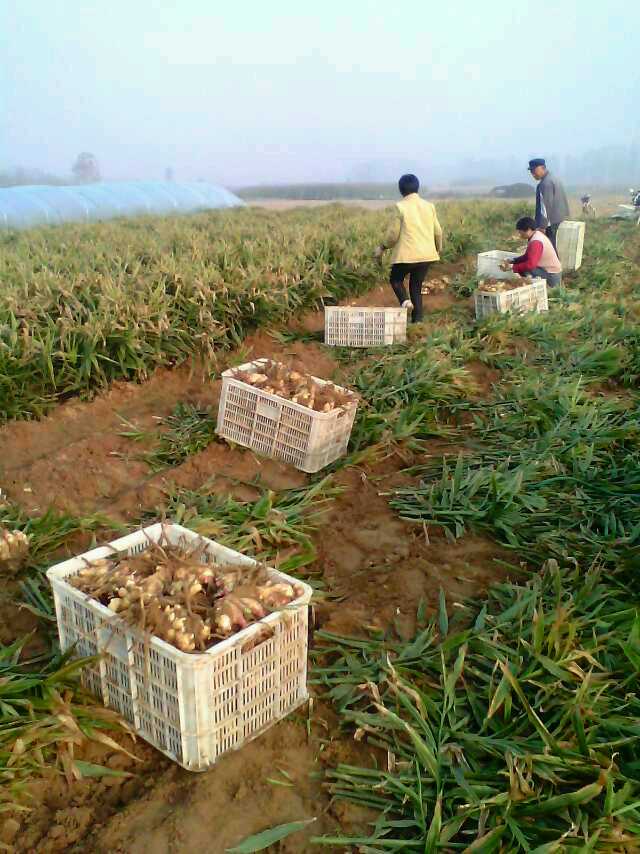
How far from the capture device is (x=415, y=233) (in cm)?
604

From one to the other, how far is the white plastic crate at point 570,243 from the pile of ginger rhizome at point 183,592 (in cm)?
860

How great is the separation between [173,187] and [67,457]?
51.2ft

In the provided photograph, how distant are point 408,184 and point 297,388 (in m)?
2.83

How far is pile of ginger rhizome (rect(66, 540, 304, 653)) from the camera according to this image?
1.91m

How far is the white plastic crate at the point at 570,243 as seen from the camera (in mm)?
9570

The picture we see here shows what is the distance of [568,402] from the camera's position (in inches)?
168

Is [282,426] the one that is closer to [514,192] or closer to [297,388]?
[297,388]

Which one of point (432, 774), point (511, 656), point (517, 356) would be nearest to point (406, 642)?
point (511, 656)

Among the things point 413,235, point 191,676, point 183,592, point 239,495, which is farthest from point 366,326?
point 191,676

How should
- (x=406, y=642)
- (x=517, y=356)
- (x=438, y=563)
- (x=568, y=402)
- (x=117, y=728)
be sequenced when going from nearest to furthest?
(x=117, y=728) < (x=406, y=642) < (x=438, y=563) < (x=568, y=402) < (x=517, y=356)

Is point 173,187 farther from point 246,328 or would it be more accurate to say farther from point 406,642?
point 406,642

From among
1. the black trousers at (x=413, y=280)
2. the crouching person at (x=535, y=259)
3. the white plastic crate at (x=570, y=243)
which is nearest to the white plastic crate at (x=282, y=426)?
the black trousers at (x=413, y=280)

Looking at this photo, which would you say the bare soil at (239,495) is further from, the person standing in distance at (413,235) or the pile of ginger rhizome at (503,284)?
the pile of ginger rhizome at (503,284)

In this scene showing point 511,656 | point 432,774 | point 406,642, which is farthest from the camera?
point 406,642
